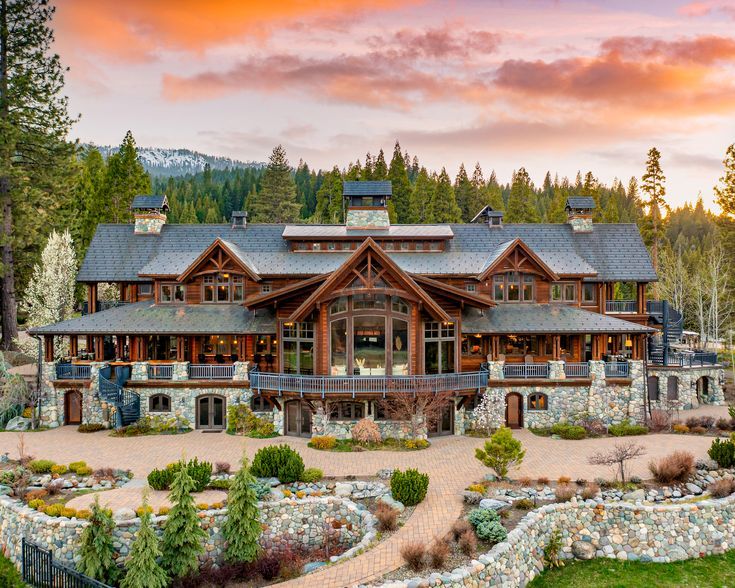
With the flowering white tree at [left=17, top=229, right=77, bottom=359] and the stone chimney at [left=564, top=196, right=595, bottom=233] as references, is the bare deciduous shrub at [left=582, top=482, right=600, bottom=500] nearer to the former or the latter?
the stone chimney at [left=564, top=196, right=595, bottom=233]

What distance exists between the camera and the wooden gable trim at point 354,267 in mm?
22094

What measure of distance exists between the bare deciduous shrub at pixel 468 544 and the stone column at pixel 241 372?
14.5 meters

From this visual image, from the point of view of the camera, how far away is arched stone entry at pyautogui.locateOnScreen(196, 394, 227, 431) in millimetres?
24797

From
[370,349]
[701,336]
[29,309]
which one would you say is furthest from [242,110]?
[701,336]

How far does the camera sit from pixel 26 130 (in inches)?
1352

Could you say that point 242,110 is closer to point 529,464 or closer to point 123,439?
point 123,439

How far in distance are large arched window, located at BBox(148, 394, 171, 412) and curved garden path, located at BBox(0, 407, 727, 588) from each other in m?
1.95

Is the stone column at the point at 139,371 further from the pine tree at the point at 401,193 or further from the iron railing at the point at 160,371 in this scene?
the pine tree at the point at 401,193

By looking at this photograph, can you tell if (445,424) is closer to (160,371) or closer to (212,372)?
(212,372)

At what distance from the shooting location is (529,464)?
764 inches

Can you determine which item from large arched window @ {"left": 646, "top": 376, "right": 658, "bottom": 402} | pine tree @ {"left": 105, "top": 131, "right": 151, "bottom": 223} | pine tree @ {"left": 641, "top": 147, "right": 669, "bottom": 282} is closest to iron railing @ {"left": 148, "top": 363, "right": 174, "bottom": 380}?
large arched window @ {"left": 646, "top": 376, "right": 658, "bottom": 402}

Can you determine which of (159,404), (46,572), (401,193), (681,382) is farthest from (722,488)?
(401,193)

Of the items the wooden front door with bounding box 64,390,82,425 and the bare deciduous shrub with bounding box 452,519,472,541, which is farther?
the wooden front door with bounding box 64,390,82,425

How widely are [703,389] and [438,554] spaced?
26252mm
